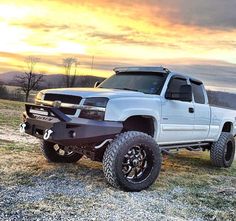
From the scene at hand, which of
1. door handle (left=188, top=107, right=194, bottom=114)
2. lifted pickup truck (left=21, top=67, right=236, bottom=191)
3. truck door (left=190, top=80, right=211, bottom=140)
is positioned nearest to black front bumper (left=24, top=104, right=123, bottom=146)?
lifted pickup truck (left=21, top=67, right=236, bottom=191)

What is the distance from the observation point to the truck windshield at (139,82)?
8.03 meters

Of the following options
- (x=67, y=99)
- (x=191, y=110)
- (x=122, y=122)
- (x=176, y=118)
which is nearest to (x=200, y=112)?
(x=191, y=110)

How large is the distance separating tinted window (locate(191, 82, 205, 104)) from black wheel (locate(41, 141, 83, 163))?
2902 millimetres

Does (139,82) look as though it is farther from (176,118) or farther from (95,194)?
(95,194)

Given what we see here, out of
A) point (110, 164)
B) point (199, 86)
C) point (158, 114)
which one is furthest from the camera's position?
point (199, 86)

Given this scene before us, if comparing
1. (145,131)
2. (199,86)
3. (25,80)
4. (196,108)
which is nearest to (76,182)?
(145,131)

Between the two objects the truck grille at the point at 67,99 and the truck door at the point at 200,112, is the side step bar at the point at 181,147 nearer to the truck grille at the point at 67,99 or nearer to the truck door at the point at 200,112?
the truck door at the point at 200,112

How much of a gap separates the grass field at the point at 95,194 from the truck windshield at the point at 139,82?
5.49 ft

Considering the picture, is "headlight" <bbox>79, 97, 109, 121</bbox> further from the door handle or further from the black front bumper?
the door handle

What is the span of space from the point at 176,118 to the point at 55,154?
259cm

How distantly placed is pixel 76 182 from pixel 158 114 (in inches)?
74.8

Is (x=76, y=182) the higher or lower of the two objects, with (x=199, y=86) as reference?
lower

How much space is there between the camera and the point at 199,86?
9852 millimetres

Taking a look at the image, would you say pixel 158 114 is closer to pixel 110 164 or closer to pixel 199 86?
pixel 110 164
